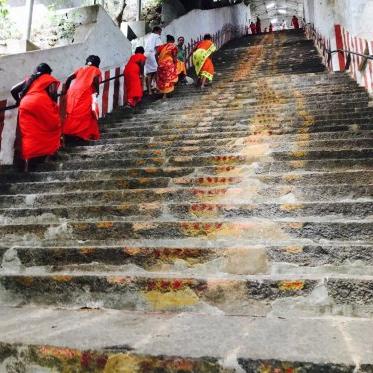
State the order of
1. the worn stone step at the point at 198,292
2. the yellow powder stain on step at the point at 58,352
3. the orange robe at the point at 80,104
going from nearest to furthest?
the yellow powder stain on step at the point at 58,352
the worn stone step at the point at 198,292
the orange robe at the point at 80,104

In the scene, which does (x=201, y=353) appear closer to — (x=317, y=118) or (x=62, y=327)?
(x=62, y=327)

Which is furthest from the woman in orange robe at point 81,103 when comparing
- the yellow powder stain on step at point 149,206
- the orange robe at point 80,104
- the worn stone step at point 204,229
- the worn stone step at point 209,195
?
the yellow powder stain on step at point 149,206

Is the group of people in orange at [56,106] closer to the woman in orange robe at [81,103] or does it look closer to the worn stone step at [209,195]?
the woman in orange robe at [81,103]

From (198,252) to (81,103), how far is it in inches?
140

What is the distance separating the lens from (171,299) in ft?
8.13

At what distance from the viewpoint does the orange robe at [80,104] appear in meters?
5.50

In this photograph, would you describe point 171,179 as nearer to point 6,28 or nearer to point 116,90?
point 116,90

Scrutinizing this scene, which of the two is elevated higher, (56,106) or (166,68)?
(166,68)

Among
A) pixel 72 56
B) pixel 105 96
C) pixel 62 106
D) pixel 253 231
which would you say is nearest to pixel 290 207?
pixel 253 231

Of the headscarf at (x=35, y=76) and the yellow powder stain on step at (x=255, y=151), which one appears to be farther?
the headscarf at (x=35, y=76)

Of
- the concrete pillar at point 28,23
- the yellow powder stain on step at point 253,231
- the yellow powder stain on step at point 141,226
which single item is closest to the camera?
the yellow powder stain on step at point 253,231

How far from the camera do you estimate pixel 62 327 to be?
215 centimetres

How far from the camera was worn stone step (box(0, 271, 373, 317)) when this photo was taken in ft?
7.47

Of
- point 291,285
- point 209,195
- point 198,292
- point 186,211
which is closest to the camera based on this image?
point 291,285
